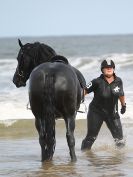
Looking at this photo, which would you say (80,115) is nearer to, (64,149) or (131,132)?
(131,132)

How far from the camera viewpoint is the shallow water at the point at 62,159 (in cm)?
727

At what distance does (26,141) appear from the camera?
1083cm

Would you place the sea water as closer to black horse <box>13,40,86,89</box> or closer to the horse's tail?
the horse's tail

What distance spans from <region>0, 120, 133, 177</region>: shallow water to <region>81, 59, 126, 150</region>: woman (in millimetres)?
298

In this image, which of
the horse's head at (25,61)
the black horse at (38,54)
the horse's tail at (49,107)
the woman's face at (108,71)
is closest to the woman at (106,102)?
the woman's face at (108,71)

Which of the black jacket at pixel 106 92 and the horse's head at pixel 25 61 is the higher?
the horse's head at pixel 25 61

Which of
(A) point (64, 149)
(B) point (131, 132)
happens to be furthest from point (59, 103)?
(B) point (131, 132)

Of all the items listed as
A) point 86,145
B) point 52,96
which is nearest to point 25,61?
point 52,96

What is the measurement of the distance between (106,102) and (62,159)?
1.18 m

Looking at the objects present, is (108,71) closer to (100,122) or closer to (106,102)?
(106,102)

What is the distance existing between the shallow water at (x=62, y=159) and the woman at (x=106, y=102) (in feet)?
0.98

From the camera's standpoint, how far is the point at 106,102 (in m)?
8.94

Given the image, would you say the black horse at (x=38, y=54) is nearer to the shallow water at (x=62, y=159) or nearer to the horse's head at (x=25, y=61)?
the horse's head at (x=25, y=61)

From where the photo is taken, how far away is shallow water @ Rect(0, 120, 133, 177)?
23.8ft
